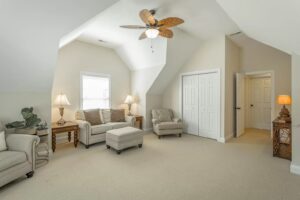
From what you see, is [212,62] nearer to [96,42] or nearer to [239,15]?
[239,15]

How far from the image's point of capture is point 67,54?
4.35 metres

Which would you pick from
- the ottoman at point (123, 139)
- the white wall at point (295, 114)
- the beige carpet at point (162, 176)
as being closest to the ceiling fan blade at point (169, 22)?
the white wall at point (295, 114)

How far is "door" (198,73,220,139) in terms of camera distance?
4496mm

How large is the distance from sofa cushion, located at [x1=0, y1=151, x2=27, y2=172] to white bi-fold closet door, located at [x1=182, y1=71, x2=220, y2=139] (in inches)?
171

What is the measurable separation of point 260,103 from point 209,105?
2674 millimetres

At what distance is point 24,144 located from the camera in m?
2.48

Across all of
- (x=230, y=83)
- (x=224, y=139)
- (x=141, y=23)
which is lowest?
(x=224, y=139)

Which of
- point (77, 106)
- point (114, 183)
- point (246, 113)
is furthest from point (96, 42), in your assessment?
point (246, 113)

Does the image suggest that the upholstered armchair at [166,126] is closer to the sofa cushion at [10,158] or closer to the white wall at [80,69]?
the white wall at [80,69]

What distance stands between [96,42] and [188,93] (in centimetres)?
334

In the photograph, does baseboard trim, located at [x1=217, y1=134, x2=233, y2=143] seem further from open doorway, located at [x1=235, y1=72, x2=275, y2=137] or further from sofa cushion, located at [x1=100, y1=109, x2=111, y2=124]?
sofa cushion, located at [x1=100, y1=109, x2=111, y2=124]

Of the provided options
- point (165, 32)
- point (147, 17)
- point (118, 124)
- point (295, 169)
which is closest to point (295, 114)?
point (295, 169)

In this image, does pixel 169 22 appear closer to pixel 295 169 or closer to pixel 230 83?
pixel 230 83

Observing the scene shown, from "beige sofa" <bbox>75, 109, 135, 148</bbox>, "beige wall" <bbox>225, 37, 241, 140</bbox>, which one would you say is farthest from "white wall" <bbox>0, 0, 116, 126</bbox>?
"beige wall" <bbox>225, 37, 241, 140</bbox>
